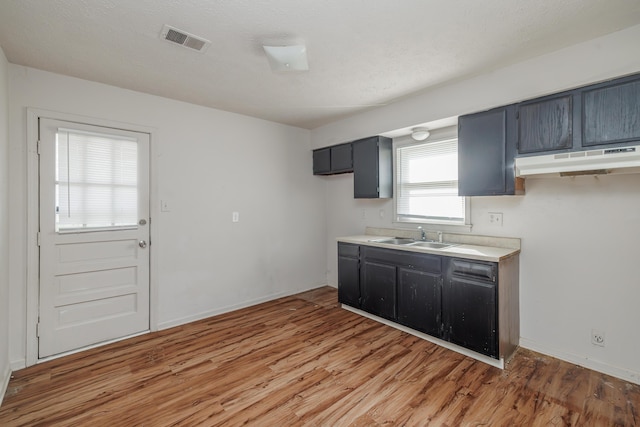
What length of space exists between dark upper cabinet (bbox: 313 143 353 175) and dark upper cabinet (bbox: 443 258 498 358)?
1.97 meters

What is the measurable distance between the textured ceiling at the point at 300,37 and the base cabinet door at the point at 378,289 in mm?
1943

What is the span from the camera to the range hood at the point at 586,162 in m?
1.91

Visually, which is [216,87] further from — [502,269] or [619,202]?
[619,202]

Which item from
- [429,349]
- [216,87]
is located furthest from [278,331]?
[216,87]

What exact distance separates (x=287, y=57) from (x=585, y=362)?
3394mm

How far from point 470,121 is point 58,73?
12.4 ft

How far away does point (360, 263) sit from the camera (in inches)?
142

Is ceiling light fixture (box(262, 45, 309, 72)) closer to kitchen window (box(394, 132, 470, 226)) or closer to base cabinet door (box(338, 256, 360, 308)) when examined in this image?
kitchen window (box(394, 132, 470, 226))

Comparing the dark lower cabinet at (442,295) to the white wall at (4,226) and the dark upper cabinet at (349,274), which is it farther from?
the white wall at (4,226)

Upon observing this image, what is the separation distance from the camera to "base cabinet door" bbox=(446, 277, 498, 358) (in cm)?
246

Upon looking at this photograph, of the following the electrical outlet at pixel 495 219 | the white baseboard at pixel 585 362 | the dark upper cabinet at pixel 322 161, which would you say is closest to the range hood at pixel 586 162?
the electrical outlet at pixel 495 219

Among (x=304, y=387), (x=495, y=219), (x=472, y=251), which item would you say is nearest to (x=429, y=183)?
(x=495, y=219)

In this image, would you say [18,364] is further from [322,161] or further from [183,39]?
[322,161]

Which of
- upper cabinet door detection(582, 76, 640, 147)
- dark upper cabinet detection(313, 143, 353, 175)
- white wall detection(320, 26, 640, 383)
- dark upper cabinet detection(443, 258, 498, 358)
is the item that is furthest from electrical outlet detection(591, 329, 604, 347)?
dark upper cabinet detection(313, 143, 353, 175)
